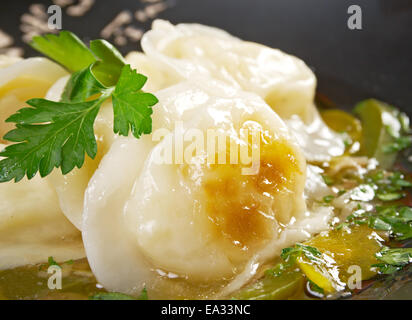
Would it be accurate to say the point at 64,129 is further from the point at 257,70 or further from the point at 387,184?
the point at 387,184

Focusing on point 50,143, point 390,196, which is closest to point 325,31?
point 390,196

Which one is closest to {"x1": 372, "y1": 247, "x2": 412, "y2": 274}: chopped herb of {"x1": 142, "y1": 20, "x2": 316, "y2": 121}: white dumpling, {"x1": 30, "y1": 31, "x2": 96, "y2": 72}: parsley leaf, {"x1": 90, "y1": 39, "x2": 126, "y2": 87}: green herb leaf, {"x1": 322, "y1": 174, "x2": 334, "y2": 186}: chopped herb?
{"x1": 322, "y1": 174, "x2": 334, "y2": 186}: chopped herb

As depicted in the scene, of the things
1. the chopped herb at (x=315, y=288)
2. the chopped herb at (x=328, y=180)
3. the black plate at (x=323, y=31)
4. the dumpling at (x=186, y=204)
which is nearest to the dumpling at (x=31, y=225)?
the dumpling at (x=186, y=204)

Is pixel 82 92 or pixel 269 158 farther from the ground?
pixel 82 92

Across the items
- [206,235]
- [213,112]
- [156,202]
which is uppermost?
[213,112]

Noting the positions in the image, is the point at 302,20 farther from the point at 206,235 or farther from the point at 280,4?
the point at 206,235

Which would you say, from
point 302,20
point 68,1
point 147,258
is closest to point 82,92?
point 147,258
